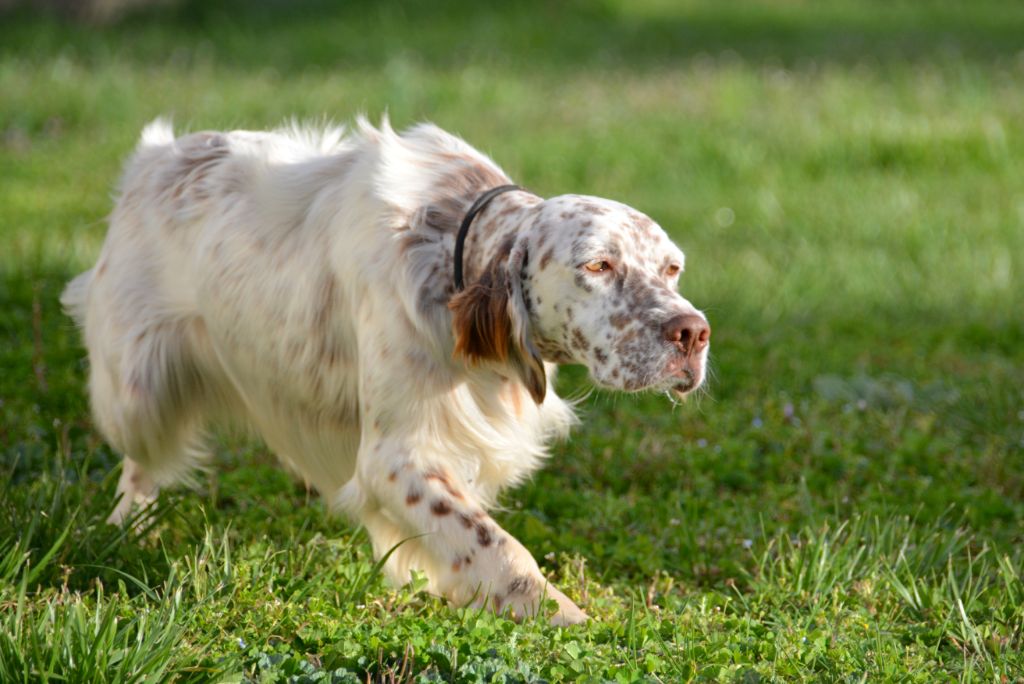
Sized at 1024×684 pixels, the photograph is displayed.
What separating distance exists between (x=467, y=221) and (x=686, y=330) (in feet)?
2.04

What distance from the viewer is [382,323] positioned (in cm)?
321

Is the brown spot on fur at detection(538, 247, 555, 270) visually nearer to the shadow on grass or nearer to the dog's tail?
the dog's tail

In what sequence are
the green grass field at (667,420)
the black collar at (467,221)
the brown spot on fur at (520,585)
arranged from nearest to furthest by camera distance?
the green grass field at (667,420) < the brown spot on fur at (520,585) < the black collar at (467,221)

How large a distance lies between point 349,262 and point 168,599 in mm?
962

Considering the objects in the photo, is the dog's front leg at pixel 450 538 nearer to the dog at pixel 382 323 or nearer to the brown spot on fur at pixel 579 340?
the dog at pixel 382 323

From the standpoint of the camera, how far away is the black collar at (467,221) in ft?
10.5

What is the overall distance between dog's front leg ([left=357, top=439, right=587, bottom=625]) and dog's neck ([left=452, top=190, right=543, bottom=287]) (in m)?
0.45

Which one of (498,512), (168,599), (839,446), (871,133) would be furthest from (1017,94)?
(168,599)

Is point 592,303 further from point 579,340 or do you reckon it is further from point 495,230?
point 495,230

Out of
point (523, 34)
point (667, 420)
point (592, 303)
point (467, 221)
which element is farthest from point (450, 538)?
point (523, 34)

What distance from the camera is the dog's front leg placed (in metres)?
3.08

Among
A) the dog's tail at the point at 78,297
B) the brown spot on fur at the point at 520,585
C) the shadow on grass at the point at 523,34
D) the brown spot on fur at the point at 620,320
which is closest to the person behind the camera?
the brown spot on fur at the point at 620,320

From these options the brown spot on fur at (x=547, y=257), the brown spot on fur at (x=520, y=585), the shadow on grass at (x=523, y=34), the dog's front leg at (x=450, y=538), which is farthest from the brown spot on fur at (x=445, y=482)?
the shadow on grass at (x=523, y=34)

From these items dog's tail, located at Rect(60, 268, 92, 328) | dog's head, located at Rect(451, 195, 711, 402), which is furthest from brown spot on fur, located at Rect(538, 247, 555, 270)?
dog's tail, located at Rect(60, 268, 92, 328)
